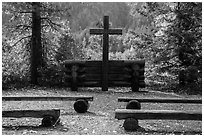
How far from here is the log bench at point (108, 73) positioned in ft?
53.3

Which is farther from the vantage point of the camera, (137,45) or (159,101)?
(137,45)

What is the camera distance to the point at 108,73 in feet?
53.5

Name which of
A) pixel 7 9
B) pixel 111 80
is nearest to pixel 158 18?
pixel 111 80

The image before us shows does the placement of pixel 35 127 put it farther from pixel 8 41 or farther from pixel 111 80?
pixel 8 41

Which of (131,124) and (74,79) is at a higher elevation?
(74,79)

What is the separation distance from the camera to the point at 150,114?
7555 millimetres

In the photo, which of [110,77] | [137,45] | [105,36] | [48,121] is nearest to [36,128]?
[48,121]

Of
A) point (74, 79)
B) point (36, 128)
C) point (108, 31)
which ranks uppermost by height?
point (108, 31)

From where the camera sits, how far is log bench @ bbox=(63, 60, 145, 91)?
16234 mm

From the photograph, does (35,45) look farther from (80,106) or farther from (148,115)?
(148,115)

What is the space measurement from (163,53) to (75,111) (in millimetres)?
8853

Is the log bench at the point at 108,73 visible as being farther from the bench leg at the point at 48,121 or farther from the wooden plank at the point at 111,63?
the bench leg at the point at 48,121

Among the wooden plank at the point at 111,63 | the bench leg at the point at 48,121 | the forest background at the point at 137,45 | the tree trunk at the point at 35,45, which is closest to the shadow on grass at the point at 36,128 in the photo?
the bench leg at the point at 48,121

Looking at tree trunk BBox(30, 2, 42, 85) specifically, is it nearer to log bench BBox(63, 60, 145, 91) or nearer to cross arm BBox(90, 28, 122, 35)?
log bench BBox(63, 60, 145, 91)
